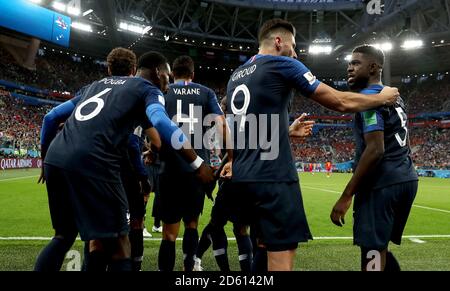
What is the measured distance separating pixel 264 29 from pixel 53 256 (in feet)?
7.77

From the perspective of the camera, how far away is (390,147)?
3037mm

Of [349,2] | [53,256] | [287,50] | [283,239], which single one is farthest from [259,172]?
[349,2]

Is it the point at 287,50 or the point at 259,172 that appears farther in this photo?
the point at 287,50

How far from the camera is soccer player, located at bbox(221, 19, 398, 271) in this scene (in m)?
2.52

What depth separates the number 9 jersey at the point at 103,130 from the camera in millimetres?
2705

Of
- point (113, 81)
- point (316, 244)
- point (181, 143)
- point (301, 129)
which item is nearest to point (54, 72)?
point (316, 244)

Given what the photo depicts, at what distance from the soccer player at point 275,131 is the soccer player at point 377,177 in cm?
33

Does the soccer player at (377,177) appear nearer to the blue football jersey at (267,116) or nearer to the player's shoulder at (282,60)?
the blue football jersey at (267,116)

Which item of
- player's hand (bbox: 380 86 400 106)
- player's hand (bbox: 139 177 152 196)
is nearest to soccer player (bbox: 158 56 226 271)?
player's hand (bbox: 139 177 152 196)

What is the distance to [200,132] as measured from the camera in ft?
14.1

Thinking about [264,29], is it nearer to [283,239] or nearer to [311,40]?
[283,239]

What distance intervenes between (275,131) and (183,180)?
5.07 feet

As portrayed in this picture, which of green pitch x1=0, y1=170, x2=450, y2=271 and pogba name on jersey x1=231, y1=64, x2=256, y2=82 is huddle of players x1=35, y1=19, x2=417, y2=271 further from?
green pitch x1=0, y1=170, x2=450, y2=271

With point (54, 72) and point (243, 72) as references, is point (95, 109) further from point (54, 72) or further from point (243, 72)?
point (54, 72)
